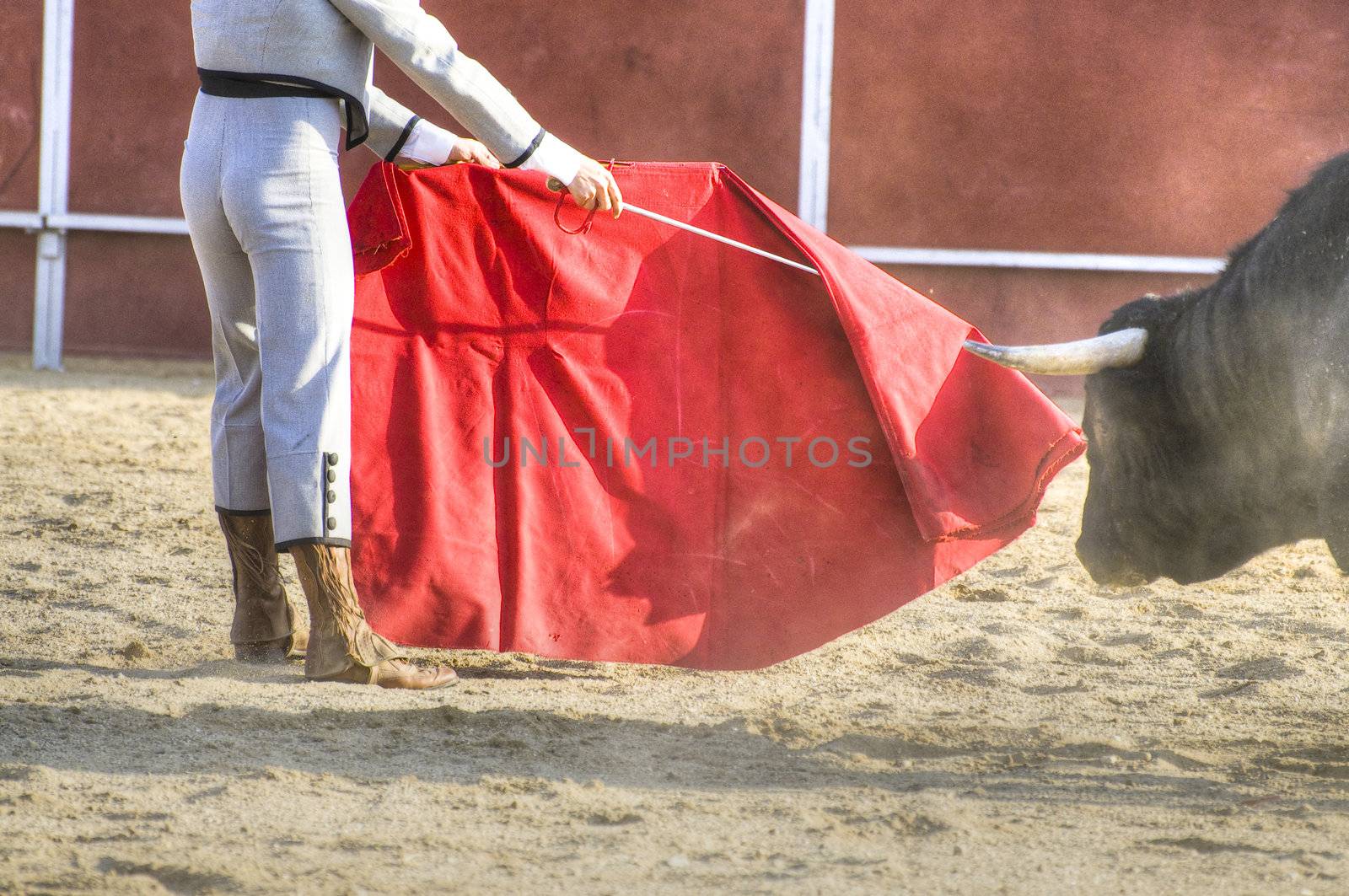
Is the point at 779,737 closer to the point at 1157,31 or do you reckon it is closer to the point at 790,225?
the point at 790,225

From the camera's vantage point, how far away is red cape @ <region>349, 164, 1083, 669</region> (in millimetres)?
3230

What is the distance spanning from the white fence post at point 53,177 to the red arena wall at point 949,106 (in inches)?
2.9

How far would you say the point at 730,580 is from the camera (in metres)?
3.34

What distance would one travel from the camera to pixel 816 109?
813 centimetres

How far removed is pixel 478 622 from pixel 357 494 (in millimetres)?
392

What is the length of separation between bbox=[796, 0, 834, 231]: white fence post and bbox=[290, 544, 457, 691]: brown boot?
546cm

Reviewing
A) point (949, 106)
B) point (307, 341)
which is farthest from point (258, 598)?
point (949, 106)

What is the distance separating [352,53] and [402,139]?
0.32 meters

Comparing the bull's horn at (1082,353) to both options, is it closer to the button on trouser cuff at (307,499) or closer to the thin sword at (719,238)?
the thin sword at (719,238)

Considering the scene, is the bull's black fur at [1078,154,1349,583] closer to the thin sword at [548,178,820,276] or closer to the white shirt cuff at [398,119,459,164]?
the thin sword at [548,178,820,276]

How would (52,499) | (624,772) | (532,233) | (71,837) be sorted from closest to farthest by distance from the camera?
1. (71,837)
2. (624,772)
3. (532,233)
4. (52,499)

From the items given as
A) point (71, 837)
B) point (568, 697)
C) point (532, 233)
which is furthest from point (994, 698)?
point (71, 837)

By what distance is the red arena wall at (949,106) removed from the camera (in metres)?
8.03

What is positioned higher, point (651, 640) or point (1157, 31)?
point (1157, 31)
